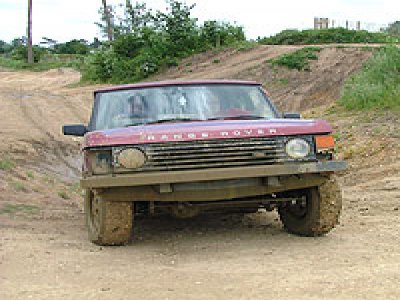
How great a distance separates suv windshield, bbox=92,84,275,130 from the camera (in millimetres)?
6945

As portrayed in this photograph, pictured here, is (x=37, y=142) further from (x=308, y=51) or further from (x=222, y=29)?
(x=222, y=29)

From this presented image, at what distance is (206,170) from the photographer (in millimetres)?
5844

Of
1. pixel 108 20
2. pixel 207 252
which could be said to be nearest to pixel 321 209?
pixel 207 252

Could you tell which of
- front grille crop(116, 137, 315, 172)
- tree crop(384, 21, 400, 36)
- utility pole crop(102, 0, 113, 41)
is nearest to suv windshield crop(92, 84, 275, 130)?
front grille crop(116, 137, 315, 172)

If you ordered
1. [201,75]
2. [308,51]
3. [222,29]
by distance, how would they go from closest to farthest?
[308,51] < [201,75] < [222,29]

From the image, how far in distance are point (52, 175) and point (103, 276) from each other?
748cm

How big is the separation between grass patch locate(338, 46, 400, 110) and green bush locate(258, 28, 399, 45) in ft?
50.6

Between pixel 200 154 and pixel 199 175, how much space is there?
8.6 inches

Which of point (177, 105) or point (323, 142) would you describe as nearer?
point (323, 142)

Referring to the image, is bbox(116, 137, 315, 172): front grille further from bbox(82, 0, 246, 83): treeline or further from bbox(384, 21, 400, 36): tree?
bbox(384, 21, 400, 36): tree

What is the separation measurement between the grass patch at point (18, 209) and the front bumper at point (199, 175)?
2486 millimetres

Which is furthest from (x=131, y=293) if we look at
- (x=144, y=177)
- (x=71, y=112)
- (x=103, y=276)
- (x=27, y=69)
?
(x=27, y=69)

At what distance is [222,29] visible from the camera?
1347 inches

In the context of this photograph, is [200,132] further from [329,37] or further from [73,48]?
[73,48]
